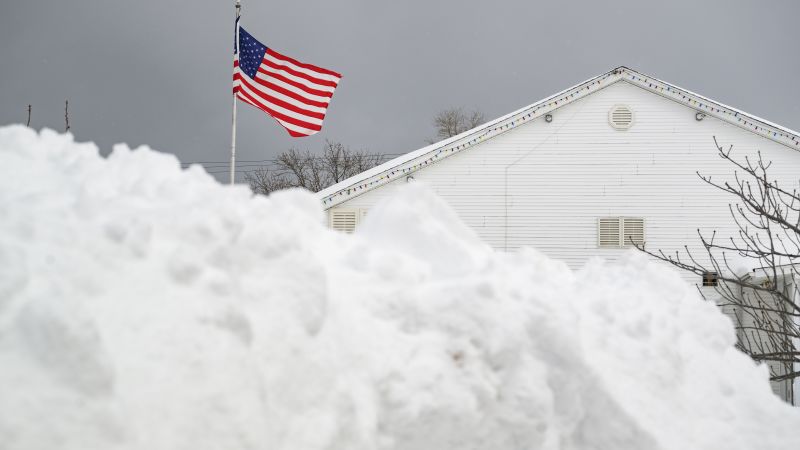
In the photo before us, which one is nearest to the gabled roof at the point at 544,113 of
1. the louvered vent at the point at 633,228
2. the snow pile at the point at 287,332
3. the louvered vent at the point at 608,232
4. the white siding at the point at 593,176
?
the white siding at the point at 593,176

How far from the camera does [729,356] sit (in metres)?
5.01

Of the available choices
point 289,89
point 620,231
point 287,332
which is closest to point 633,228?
point 620,231

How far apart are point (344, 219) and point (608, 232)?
6.44m

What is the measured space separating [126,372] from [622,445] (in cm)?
247

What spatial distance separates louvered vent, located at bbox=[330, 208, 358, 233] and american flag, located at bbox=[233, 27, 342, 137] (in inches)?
186

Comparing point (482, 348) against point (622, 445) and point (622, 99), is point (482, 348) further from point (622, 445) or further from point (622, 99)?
point (622, 99)

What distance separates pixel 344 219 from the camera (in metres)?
17.0

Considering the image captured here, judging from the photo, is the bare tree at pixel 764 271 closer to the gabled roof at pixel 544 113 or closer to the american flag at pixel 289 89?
the gabled roof at pixel 544 113

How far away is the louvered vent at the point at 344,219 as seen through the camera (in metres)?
17.0

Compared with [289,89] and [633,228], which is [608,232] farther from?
[289,89]

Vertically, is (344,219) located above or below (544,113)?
below

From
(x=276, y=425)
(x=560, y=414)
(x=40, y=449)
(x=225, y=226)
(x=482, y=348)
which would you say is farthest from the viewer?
(x=560, y=414)

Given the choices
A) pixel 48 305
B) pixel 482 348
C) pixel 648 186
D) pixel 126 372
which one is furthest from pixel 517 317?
pixel 648 186

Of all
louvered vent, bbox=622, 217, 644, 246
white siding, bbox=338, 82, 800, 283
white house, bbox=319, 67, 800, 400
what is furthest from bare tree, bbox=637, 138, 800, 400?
louvered vent, bbox=622, 217, 644, 246
